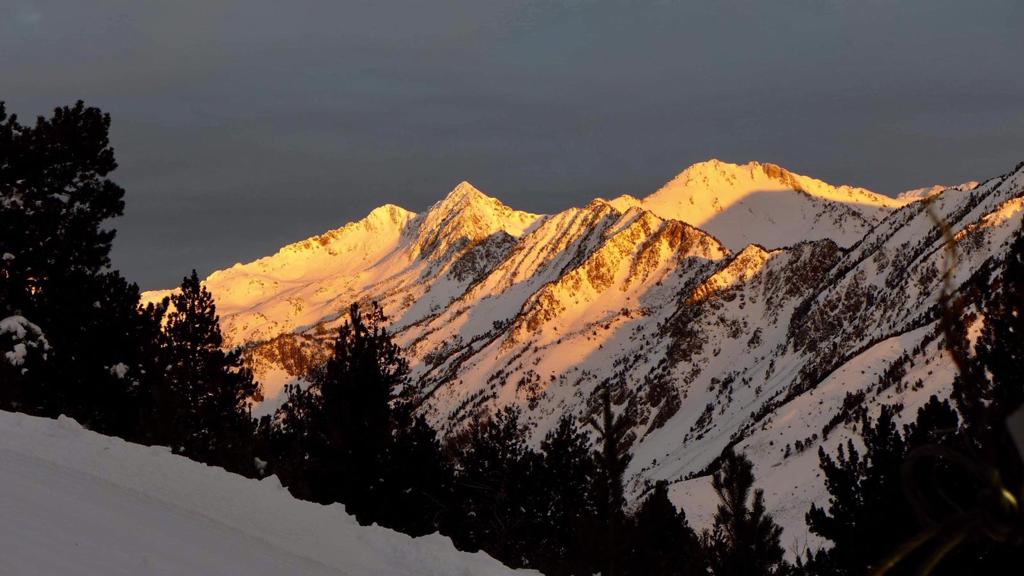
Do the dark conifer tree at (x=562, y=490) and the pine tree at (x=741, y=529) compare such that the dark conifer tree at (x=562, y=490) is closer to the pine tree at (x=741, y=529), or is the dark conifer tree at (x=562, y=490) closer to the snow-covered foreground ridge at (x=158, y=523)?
the pine tree at (x=741, y=529)

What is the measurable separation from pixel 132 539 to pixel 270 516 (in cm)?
607

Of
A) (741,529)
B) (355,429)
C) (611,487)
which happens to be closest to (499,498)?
(355,429)

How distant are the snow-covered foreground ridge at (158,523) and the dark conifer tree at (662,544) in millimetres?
11208

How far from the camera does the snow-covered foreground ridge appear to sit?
6754mm

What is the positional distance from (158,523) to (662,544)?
83.0 feet

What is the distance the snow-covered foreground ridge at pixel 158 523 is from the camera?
6.75 m

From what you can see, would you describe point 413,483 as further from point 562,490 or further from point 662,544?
point 662,544

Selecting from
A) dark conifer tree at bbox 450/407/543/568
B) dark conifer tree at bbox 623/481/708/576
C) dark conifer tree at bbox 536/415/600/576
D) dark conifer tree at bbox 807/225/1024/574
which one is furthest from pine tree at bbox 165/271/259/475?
dark conifer tree at bbox 807/225/1024/574

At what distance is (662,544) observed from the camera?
31.4 m

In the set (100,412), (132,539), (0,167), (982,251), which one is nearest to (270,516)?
(132,539)

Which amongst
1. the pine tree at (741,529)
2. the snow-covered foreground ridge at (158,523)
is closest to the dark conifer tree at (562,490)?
the pine tree at (741,529)

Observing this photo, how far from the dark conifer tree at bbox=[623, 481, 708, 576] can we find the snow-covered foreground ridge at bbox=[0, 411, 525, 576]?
36.8ft

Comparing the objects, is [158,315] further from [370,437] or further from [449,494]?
[449,494]

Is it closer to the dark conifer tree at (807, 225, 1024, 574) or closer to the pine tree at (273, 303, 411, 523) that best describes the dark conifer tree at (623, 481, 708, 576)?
the dark conifer tree at (807, 225, 1024, 574)
